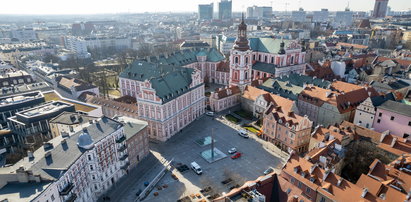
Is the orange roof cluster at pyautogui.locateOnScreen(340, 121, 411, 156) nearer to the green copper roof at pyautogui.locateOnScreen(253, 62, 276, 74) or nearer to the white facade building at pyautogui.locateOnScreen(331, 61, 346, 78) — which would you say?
the green copper roof at pyautogui.locateOnScreen(253, 62, 276, 74)

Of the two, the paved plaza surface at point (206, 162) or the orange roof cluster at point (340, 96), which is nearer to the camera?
the paved plaza surface at point (206, 162)

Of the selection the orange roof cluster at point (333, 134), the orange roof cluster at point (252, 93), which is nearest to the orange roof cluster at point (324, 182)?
the orange roof cluster at point (333, 134)

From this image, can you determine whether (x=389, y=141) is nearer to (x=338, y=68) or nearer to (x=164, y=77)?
(x=164, y=77)

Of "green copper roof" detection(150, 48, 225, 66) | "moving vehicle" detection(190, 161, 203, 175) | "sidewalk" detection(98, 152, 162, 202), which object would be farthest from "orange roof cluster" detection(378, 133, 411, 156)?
"green copper roof" detection(150, 48, 225, 66)

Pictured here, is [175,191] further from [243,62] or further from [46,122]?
[243,62]

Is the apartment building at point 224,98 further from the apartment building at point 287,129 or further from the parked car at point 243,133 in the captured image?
the apartment building at point 287,129

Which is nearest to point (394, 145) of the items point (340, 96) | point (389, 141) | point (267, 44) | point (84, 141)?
point (389, 141)
